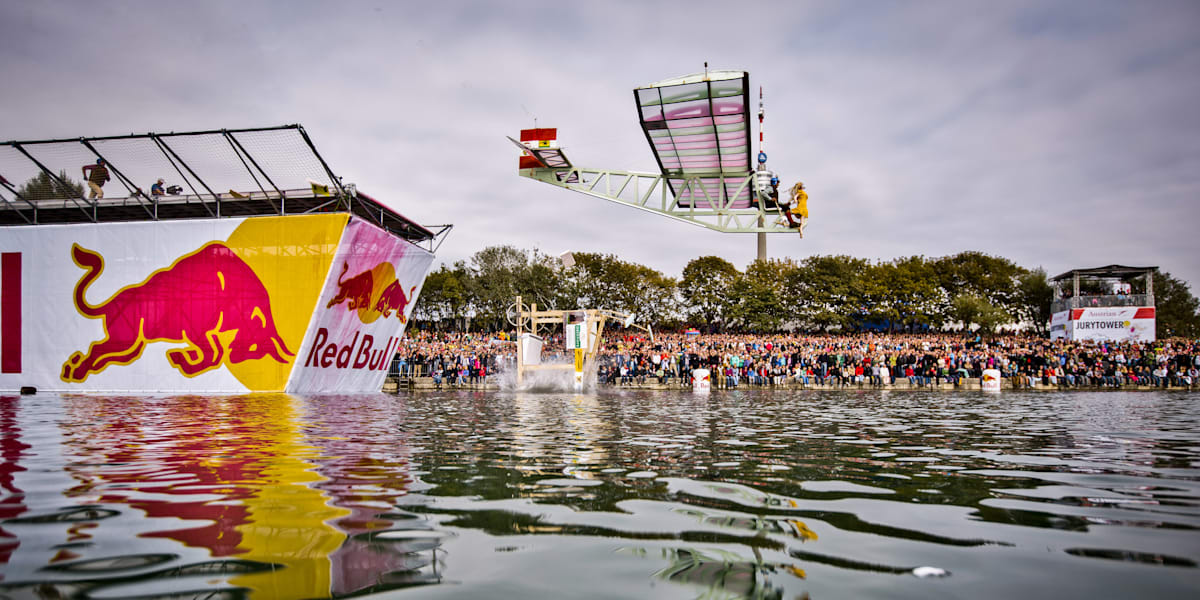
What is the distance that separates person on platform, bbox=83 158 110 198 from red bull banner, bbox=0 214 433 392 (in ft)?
3.94

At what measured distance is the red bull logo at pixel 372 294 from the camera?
866 inches

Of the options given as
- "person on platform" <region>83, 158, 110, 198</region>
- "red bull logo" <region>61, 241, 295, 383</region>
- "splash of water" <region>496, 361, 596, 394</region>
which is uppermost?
"person on platform" <region>83, 158, 110, 198</region>

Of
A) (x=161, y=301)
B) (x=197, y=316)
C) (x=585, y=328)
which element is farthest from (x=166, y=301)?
(x=585, y=328)

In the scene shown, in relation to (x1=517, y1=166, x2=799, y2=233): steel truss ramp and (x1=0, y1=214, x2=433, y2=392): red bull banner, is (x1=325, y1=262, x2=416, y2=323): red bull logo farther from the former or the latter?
(x1=517, y1=166, x2=799, y2=233): steel truss ramp

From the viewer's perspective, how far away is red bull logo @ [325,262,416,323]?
21984mm

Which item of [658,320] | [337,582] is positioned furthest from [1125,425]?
[658,320]

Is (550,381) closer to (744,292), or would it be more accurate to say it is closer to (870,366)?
(870,366)

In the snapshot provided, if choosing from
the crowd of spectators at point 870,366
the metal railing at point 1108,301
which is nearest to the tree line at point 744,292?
the metal railing at point 1108,301

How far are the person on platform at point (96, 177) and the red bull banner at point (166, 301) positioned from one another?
3.94ft

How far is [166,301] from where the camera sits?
21469 mm

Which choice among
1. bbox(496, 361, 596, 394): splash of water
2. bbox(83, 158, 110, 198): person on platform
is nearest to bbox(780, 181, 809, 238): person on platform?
bbox(496, 361, 596, 394): splash of water

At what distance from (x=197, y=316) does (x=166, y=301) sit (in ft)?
4.10

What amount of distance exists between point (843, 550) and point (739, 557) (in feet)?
1.46

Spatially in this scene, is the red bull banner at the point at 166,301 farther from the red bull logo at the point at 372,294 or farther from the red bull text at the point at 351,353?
the red bull logo at the point at 372,294
